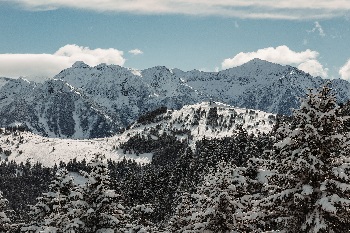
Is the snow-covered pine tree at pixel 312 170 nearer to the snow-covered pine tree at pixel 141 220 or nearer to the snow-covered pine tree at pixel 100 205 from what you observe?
the snow-covered pine tree at pixel 100 205

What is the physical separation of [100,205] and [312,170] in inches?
543

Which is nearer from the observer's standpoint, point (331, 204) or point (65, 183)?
point (331, 204)

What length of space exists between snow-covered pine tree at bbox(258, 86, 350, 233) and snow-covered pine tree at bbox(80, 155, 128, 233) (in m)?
10.7

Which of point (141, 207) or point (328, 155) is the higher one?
point (328, 155)

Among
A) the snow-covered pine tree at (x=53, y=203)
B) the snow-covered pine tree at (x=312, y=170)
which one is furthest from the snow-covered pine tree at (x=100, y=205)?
the snow-covered pine tree at (x=312, y=170)

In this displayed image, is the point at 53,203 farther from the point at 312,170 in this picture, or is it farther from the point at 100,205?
the point at 312,170

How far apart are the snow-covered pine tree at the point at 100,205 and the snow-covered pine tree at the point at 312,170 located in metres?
10.7

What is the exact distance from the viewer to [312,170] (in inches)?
750

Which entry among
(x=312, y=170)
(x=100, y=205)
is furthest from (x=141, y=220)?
(x=312, y=170)

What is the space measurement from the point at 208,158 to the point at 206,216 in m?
124

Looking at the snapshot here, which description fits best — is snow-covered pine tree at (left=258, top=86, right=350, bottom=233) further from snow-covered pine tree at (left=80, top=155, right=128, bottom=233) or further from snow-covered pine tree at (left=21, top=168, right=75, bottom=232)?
snow-covered pine tree at (left=21, top=168, right=75, bottom=232)

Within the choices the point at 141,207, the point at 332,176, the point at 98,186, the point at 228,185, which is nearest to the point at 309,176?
the point at 332,176

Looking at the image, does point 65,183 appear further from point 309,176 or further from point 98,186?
point 309,176

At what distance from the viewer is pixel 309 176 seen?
19.6m
